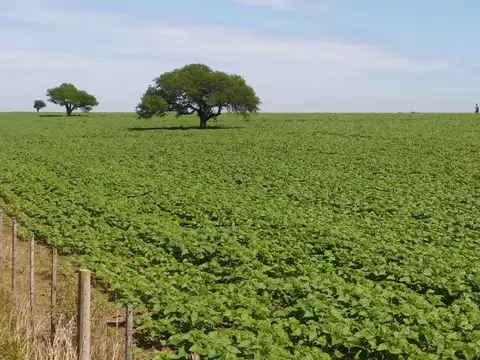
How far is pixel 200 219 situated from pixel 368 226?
462cm

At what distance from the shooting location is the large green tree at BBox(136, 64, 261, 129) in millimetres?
63281

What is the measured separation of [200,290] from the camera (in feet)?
34.0

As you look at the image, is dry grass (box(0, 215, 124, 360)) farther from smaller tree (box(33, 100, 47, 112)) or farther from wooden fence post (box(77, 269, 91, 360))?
smaller tree (box(33, 100, 47, 112))

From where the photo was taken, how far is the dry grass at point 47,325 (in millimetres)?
6586

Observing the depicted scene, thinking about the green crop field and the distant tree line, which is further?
the distant tree line

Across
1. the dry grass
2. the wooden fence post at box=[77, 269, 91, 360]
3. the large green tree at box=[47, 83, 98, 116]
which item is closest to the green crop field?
the dry grass

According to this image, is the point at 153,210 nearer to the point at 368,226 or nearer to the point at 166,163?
the point at 368,226

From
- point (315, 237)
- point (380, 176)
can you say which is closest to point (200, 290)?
point (315, 237)

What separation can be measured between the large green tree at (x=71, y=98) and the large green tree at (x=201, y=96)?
60123 millimetres

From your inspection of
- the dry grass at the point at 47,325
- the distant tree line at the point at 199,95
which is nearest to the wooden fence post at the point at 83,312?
the dry grass at the point at 47,325

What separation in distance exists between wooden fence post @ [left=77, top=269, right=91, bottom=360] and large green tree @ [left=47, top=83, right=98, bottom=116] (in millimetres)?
120317

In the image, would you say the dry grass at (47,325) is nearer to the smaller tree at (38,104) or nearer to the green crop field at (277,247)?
the green crop field at (277,247)

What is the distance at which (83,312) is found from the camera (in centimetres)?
562

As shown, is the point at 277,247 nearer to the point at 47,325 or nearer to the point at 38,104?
the point at 47,325
